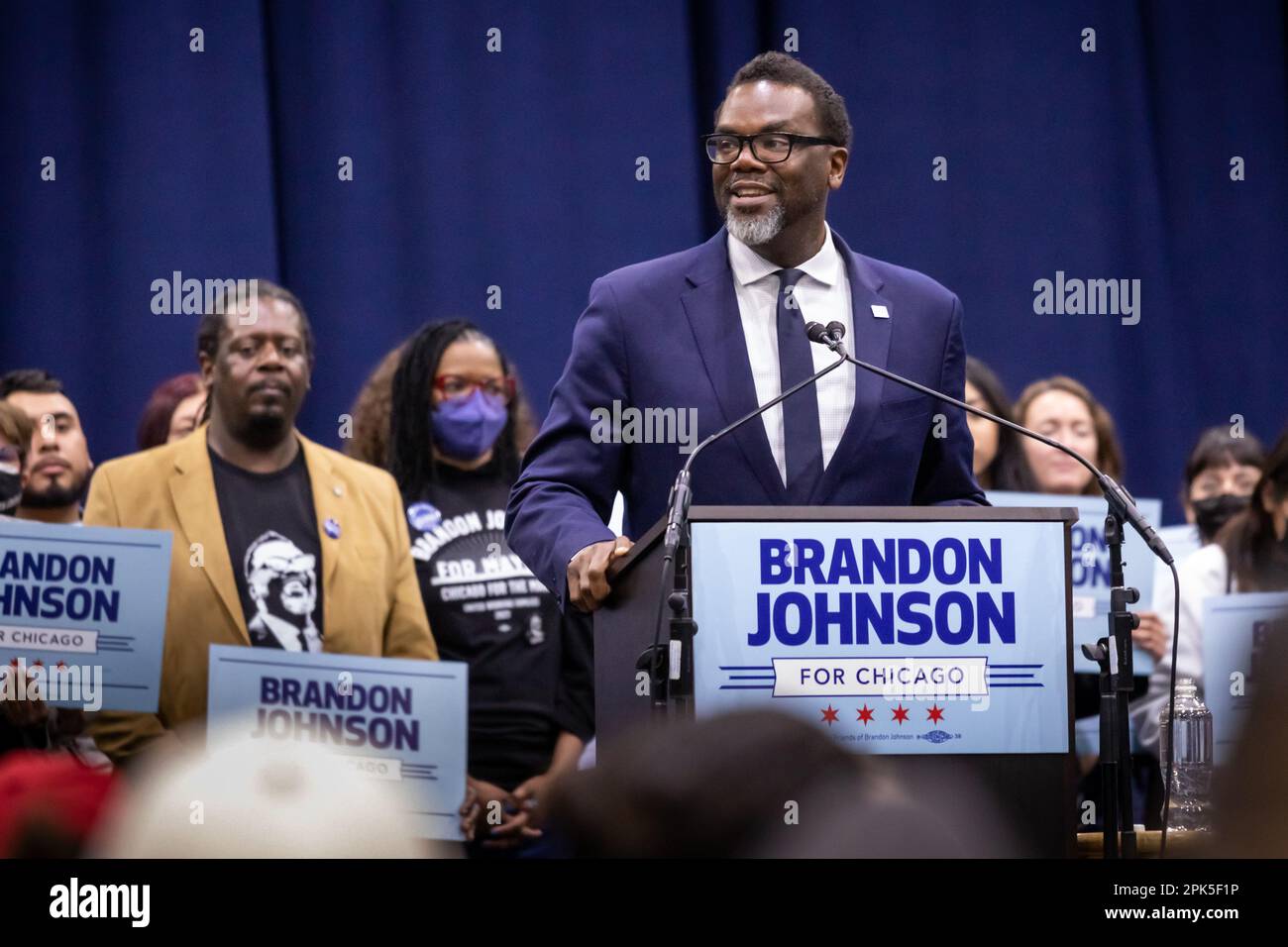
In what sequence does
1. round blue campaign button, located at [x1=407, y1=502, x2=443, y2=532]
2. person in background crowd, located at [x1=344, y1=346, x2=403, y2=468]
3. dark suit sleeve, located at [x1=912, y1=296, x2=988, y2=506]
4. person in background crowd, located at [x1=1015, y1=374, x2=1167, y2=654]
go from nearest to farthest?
1. dark suit sleeve, located at [x1=912, y1=296, x2=988, y2=506]
2. round blue campaign button, located at [x1=407, y1=502, x2=443, y2=532]
3. person in background crowd, located at [x1=344, y1=346, x2=403, y2=468]
4. person in background crowd, located at [x1=1015, y1=374, x2=1167, y2=654]

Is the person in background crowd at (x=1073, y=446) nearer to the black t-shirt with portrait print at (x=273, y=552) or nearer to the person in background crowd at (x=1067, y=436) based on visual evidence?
the person in background crowd at (x=1067, y=436)

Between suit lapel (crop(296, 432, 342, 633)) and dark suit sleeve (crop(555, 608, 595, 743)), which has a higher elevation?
suit lapel (crop(296, 432, 342, 633))

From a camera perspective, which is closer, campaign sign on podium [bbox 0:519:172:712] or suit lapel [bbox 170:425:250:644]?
campaign sign on podium [bbox 0:519:172:712]

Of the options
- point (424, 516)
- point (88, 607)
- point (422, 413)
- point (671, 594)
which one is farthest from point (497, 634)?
point (671, 594)

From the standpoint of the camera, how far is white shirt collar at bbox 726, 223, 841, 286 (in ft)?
9.02

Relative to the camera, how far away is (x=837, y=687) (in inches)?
82.9

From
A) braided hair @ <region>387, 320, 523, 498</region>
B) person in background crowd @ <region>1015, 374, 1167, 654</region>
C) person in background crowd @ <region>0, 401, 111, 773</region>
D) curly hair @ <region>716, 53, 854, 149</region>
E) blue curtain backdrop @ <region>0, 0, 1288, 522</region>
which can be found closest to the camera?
curly hair @ <region>716, 53, 854, 149</region>

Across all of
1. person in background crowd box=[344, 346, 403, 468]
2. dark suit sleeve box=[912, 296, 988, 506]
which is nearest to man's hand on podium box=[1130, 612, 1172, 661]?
dark suit sleeve box=[912, 296, 988, 506]

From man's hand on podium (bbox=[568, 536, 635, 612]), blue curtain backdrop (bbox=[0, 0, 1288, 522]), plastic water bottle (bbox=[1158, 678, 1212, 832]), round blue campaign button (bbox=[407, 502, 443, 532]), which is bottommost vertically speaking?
plastic water bottle (bbox=[1158, 678, 1212, 832])

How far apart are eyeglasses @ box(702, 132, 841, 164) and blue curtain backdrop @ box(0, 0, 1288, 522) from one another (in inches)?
88.3

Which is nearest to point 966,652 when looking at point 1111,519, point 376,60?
point 1111,519

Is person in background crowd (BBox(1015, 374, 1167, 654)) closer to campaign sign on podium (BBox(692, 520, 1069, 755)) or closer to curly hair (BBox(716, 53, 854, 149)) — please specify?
curly hair (BBox(716, 53, 854, 149))

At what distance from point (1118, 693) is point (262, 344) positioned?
2.59 meters

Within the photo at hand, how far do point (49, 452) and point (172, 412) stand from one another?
382 millimetres
